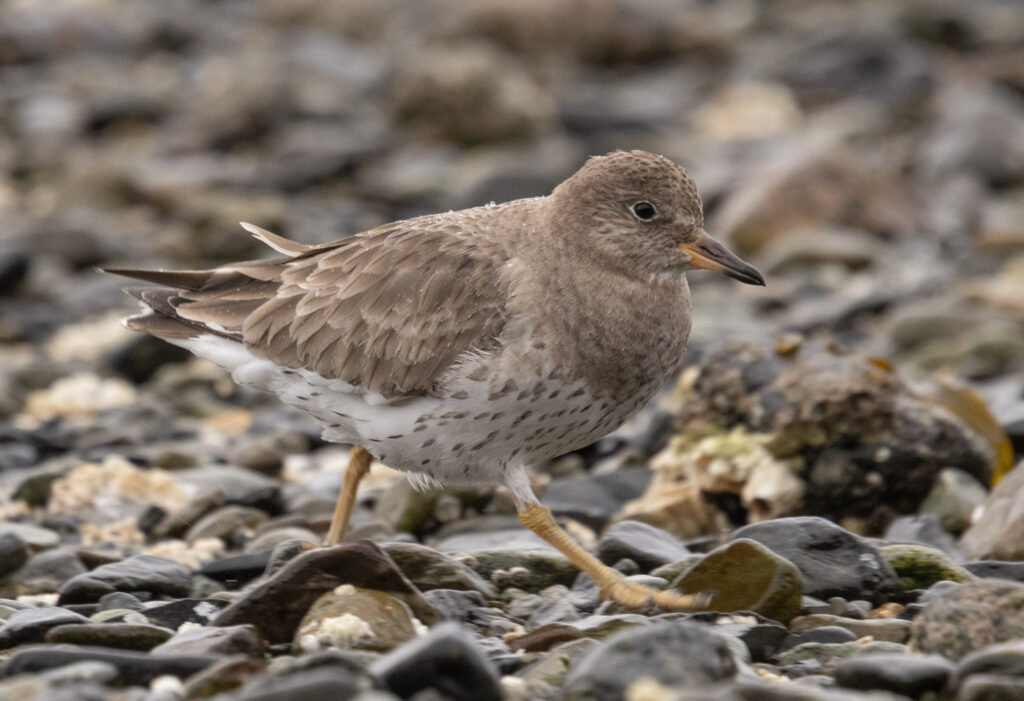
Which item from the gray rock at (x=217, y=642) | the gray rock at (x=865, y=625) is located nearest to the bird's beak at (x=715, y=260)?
the gray rock at (x=865, y=625)

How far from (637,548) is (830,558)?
990mm

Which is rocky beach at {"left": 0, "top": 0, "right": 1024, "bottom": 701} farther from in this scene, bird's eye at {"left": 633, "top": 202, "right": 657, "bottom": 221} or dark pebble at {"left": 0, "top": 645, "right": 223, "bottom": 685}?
bird's eye at {"left": 633, "top": 202, "right": 657, "bottom": 221}

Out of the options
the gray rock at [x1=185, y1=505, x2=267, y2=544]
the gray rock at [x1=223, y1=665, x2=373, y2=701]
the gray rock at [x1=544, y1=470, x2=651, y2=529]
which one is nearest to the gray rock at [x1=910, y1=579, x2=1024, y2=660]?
the gray rock at [x1=223, y1=665, x2=373, y2=701]

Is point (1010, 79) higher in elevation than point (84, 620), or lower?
higher

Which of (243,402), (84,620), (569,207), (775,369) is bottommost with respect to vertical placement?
(243,402)

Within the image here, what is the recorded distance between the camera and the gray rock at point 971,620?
4.82m

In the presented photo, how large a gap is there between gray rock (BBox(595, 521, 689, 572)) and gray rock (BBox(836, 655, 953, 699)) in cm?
198

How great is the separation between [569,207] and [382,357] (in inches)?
44.6

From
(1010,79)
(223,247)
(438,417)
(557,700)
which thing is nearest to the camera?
(557,700)

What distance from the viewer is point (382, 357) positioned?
21.8 feet

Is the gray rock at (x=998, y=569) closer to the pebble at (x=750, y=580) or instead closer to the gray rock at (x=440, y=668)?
the pebble at (x=750, y=580)

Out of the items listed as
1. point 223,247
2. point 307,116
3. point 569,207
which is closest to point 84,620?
point 569,207

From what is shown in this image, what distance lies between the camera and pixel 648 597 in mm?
5949

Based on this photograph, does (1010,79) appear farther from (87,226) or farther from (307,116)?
(87,226)
